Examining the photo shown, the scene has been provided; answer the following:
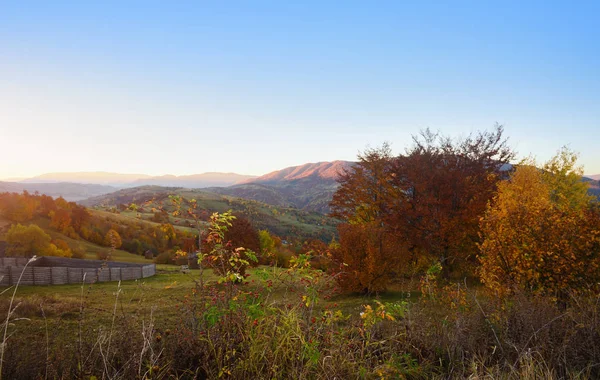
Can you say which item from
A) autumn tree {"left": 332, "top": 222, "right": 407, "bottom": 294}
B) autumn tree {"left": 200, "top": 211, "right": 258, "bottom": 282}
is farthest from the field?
autumn tree {"left": 332, "top": 222, "right": 407, "bottom": 294}

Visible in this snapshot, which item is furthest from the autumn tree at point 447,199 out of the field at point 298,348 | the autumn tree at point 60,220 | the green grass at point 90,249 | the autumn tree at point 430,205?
the autumn tree at point 60,220

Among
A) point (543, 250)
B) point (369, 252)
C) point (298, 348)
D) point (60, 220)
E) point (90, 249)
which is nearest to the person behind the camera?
point (298, 348)

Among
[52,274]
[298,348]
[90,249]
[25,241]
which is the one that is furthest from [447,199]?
[90,249]

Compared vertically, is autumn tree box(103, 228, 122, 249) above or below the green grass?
above

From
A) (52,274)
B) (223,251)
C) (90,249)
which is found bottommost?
(90,249)

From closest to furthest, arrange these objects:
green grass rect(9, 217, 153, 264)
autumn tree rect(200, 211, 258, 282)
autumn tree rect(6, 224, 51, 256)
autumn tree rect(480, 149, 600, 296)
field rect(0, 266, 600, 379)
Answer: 1. field rect(0, 266, 600, 379)
2. autumn tree rect(200, 211, 258, 282)
3. autumn tree rect(480, 149, 600, 296)
4. autumn tree rect(6, 224, 51, 256)
5. green grass rect(9, 217, 153, 264)

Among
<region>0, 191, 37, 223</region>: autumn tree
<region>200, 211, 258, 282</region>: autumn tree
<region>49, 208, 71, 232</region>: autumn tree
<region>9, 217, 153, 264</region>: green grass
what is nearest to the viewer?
<region>200, 211, 258, 282</region>: autumn tree

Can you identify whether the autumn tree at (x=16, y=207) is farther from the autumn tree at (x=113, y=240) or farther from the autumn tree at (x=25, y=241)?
the autumn tree at (x=25, y=241)

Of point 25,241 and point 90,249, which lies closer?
point 25,241

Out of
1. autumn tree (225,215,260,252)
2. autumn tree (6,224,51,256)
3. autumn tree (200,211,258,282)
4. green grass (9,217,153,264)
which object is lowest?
green grass (9,217,153,264)

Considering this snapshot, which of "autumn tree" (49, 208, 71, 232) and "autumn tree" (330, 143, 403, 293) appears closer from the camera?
"autumn tree" (330, 143, 403, 293)

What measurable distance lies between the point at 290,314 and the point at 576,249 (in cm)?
929

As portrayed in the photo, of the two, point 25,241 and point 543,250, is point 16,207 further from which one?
point 543,250

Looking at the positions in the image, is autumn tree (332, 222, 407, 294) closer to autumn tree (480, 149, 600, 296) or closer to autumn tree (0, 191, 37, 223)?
autumn tree (480, 149, 600, 296)
